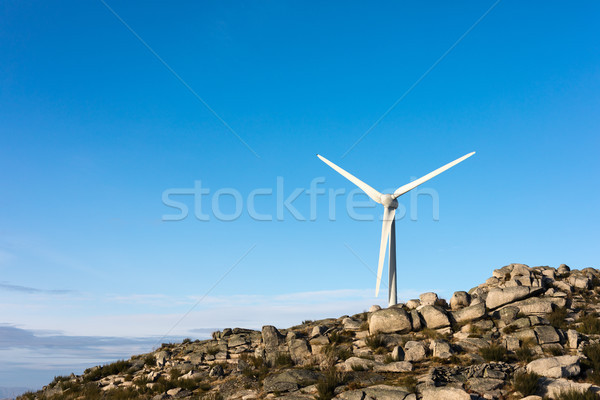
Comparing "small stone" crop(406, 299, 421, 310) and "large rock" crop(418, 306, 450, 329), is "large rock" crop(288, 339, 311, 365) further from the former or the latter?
"small stone" crop(406, 299, 421, 310)

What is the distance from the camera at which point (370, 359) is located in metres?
29.4

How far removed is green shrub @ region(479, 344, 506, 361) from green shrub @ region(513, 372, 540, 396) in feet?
13.3

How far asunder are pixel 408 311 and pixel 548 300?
10650 millimetres

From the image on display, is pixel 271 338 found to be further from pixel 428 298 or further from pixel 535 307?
pixel 535 307

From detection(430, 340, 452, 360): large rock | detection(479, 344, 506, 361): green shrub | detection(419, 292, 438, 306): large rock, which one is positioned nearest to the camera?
detection(479, 344, 506, 361): green shrub

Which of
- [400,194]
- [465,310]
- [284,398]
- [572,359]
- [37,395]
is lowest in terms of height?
[37,395]

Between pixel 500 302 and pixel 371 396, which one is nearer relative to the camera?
pixel 371 396

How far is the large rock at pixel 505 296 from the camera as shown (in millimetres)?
35531

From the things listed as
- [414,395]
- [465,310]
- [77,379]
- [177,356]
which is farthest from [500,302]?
[77,379]

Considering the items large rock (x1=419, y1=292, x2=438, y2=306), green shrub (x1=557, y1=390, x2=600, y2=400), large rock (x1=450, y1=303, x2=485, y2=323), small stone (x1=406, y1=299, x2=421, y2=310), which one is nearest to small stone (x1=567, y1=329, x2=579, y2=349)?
large rock (x1=450, y1=303, x2=485, y2=323)

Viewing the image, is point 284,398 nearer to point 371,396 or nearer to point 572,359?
point 371,396

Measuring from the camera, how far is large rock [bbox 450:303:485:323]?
33969mm

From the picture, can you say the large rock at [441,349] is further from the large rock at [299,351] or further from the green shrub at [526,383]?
the large rock at [299,351]

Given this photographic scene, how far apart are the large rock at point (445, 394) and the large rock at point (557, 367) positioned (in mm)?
4986
